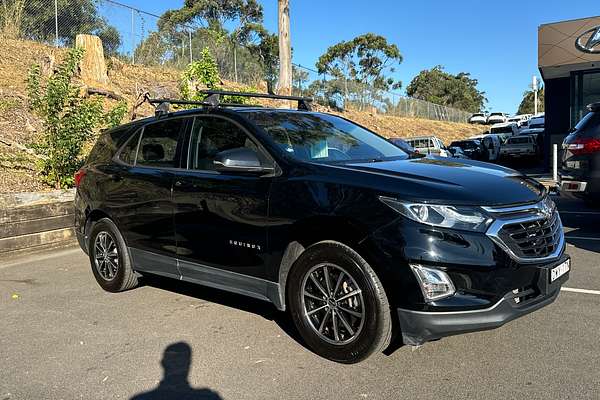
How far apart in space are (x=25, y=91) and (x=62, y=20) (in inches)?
Result: 179

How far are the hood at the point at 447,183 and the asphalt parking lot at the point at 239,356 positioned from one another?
112cm

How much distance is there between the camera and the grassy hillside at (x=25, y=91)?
973 centimetres

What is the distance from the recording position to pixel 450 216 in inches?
134

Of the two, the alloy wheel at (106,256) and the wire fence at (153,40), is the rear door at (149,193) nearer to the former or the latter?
the alloy wheel at (106,256)

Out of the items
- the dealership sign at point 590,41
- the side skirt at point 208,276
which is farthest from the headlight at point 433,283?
the dealership sign at point 590,41

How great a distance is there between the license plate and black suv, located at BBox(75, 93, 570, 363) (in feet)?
0.04

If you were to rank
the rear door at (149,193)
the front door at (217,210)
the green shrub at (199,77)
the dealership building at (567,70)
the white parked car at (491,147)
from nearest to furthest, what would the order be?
the front door at (217,210) → the rear door at (149,193) → the green shrub at (199,77) → the dealership building at (567,70) → the white parked car at (491,147)

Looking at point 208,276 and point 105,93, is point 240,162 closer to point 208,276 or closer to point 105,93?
Result: point 208,276

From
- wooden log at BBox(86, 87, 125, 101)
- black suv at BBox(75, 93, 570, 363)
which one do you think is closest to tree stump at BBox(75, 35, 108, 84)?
wooden log at BBox(86, 87, 125, 101)

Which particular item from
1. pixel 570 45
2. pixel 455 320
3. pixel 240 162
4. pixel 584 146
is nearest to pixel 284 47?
pixel 584 146

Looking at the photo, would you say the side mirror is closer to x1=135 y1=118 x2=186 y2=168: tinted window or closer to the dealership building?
x1=135 y1=118 x2=186 y2=168: tinted window

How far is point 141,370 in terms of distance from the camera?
3.84 m

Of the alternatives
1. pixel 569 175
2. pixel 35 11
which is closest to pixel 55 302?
pixel 569 175

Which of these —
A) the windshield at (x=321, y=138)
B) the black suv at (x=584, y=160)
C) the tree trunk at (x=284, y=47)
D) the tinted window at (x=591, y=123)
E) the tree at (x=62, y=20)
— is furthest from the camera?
the tree at (x=62, y=20)
